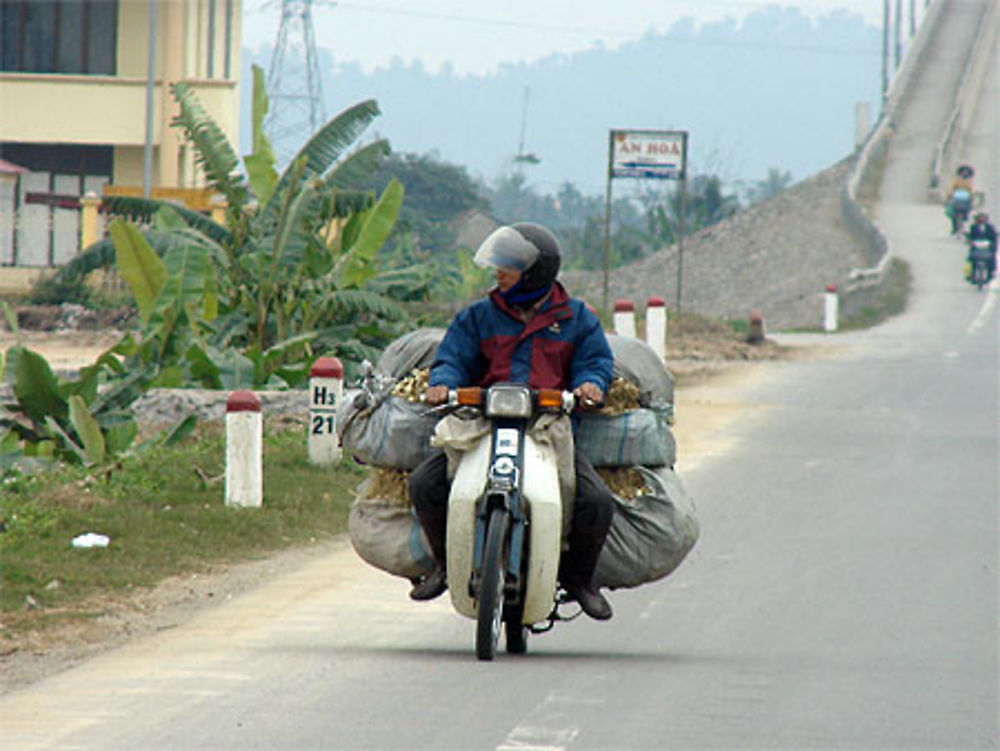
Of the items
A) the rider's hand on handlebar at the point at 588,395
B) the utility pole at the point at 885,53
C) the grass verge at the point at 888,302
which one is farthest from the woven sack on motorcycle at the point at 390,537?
the utility pole at the point at 885,53

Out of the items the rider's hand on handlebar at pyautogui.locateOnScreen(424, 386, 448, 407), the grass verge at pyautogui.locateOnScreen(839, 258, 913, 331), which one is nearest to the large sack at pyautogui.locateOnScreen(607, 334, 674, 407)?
the rider's hand on handlebar at pyautogui.locateOnScreen(424, 386, 448, 407)

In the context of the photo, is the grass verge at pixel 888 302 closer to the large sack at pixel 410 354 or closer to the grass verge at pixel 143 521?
the grass verge at pixel 143 521

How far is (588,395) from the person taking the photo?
333 inches

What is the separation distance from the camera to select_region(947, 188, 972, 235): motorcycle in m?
54.3

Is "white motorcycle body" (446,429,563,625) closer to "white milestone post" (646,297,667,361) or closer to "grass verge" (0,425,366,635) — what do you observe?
"grass verge" (0,425,366,635)

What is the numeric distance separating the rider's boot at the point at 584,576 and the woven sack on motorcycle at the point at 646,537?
183 mm

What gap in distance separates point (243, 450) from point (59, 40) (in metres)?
35.0

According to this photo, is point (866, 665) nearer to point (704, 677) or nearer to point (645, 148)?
point (704, 677)

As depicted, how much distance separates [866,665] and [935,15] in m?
91.1

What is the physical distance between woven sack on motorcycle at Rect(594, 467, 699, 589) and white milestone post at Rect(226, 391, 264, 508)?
17.0 feet

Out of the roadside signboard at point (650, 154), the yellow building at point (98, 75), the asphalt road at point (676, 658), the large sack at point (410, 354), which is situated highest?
the yellow building at point (98, 75)

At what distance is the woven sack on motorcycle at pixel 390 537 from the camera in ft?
29.6

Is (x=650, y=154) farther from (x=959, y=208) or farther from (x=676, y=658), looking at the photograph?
(x=959, y=208)

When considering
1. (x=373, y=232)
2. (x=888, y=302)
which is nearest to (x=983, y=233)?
(x=888, y=302)
